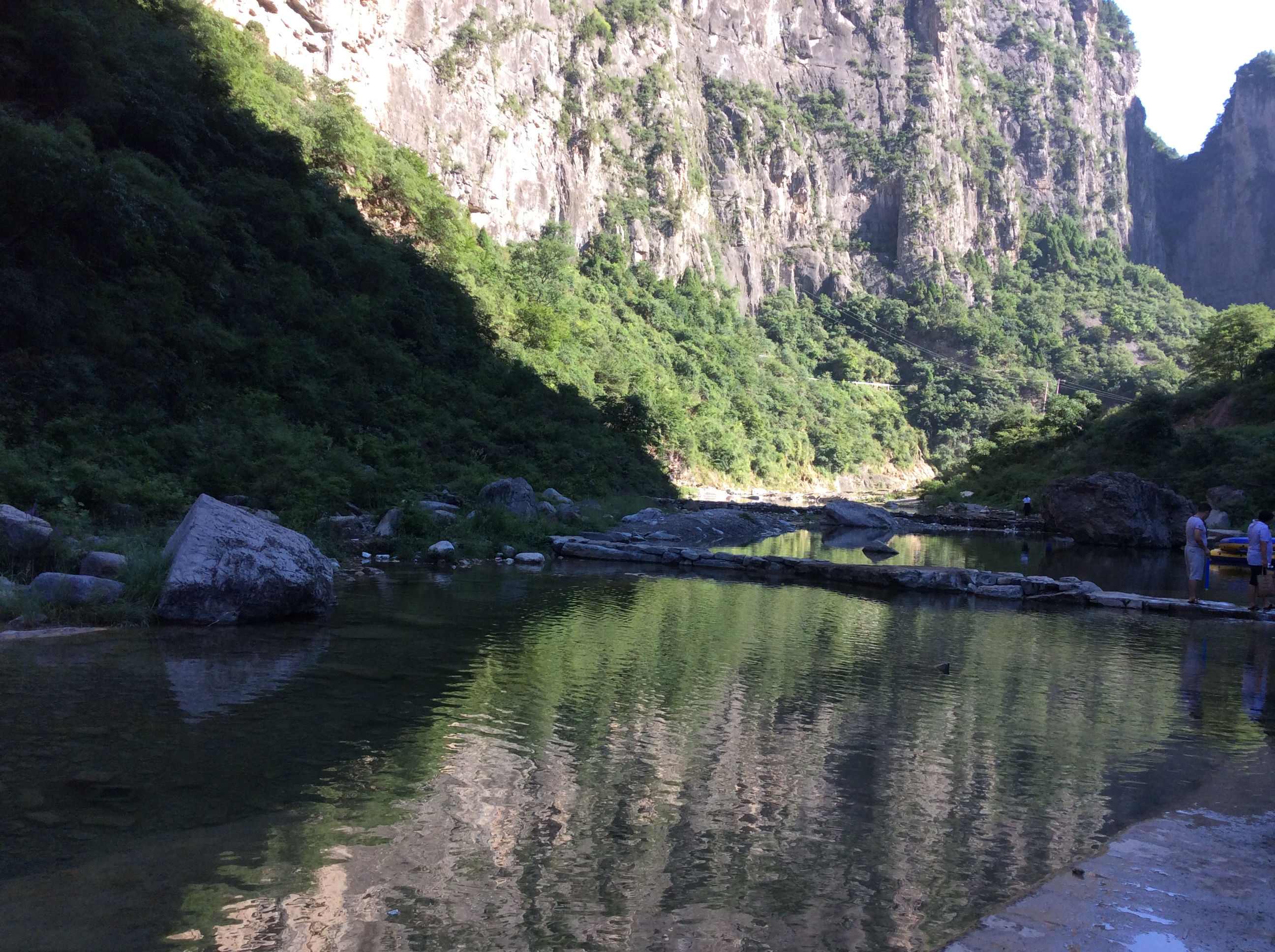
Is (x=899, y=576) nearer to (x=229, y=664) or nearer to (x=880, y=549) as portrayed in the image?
(x=880, y=549)

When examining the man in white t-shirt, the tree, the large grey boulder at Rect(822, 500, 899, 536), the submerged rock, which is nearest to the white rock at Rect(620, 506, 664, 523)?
the submerged rock

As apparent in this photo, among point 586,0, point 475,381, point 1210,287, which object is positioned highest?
point 586,0

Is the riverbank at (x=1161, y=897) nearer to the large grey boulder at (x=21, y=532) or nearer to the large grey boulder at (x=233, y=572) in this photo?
the large grey boulder at (x=233, y=572)

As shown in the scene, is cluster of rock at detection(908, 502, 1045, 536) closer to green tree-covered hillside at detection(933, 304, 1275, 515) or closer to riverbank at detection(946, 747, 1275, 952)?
green tree-covered hillside at detection(933, 304, 1275, 515)

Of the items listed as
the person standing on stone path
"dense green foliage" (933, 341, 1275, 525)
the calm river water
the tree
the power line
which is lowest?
the calm river water

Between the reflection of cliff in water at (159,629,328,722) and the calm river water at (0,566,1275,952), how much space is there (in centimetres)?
5

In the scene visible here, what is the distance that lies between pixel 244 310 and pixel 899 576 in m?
19.3

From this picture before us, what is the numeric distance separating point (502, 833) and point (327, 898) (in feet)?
3.31

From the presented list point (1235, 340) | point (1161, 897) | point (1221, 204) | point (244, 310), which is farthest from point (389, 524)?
point (1221, 204)

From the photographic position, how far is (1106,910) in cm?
390

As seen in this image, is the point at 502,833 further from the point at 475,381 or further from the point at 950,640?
the point at 475,381

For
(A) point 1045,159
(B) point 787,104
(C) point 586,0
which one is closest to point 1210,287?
(A) point 1045,159

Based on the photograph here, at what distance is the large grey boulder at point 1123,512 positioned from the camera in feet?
96.1

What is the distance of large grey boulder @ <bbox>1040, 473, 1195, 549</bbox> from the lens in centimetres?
2930
